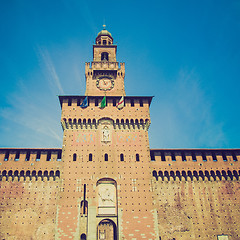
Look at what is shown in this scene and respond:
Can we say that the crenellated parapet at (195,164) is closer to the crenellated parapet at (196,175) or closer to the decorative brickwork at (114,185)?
the crenellated parapet at (196,175)

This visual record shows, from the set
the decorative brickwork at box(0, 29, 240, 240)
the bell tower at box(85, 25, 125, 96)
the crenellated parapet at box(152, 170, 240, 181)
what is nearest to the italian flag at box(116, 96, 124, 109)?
the decorative brickwork at box(0, 29, 240, 240)

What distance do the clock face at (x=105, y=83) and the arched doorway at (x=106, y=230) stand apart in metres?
16.4

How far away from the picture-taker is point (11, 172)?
83.8ft

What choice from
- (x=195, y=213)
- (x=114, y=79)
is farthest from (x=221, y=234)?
(x=114, y=79)

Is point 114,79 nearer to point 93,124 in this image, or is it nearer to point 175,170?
point 93,124

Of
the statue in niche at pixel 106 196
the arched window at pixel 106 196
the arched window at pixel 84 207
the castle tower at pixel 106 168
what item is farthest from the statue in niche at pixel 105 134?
the arched window at pixel 84 207

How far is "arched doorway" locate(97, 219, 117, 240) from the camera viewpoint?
2475cm

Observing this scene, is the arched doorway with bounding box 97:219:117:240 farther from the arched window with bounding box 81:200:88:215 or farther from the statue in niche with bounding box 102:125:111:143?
the statue in niche with bounding box 102:125:111:143

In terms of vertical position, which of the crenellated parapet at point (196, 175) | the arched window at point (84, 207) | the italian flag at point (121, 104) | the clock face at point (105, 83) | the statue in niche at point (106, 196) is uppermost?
the clock face at point (105, 83)

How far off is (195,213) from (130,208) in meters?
7.17

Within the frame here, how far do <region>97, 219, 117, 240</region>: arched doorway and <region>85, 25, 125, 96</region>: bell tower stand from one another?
15.5 m

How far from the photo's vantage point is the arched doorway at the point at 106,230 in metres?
24.8

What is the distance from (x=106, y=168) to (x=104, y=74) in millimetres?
13423

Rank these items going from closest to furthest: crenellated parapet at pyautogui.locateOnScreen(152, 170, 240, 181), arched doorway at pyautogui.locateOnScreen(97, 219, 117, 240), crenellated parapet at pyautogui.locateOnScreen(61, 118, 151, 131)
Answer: arched doorway at pyautogui.locateOnScreen(97, 219, 117, 240) < crenellated parapet at pyautogui.locateOnScreen(152, 170, 240, 181) < crenellated parapet at pyautogui.locateOnScreen(61, 118, 151, 131)
